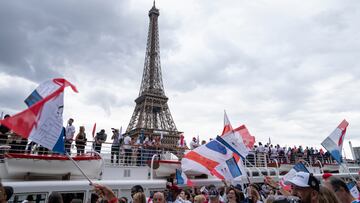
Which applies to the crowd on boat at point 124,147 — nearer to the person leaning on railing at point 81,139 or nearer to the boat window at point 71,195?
the person leaning on railing at point 81,139

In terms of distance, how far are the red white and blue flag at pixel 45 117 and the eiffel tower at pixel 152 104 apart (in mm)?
42742

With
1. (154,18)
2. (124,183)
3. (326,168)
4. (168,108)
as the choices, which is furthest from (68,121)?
(154,18)

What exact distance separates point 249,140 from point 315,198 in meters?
7.05

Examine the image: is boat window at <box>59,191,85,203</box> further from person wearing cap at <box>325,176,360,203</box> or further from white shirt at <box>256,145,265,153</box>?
white shirt at <box>256,145,265,153</box>

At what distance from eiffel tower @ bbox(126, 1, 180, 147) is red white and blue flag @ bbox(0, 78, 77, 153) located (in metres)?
42.7

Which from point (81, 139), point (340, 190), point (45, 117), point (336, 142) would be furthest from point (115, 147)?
point (340, 190)

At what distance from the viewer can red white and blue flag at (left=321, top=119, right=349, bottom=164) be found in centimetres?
957

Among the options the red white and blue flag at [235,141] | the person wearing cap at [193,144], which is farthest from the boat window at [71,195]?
the person wearing cap at [193,144]

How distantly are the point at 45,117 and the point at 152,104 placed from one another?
52.2 m

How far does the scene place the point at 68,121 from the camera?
435 inches

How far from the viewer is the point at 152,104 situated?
5659cm

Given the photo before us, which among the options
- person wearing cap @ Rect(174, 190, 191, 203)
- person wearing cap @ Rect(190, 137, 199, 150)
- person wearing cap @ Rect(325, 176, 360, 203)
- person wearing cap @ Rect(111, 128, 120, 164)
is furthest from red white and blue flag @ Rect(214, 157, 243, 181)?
person wearing cap @ Rect(190, 137, 199, 150)

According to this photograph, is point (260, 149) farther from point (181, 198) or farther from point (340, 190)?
point (340, 190)

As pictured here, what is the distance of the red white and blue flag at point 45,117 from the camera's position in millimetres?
4184
